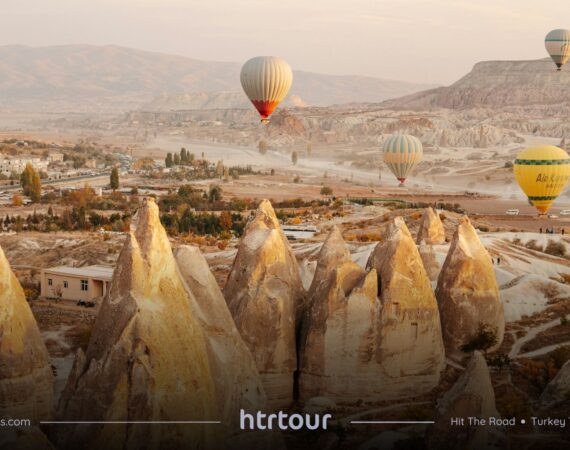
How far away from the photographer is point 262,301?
48.8 ft

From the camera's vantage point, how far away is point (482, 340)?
58.4 ft

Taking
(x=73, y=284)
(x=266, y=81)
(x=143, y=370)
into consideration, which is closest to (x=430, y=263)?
(x=73, y=284)

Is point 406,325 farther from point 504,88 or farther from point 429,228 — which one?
point 504,88

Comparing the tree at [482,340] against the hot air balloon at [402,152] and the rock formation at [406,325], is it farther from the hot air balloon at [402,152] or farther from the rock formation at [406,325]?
the hot air balloon at [402,152]

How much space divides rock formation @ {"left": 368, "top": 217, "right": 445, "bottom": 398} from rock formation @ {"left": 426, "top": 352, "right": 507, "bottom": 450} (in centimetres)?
269

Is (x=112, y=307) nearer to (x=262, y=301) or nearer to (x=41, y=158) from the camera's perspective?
(x=262, y=301)

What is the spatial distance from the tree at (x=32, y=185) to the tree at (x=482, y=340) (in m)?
37.2

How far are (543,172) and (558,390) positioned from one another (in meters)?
21.2

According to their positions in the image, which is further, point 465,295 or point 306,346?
point 465,295

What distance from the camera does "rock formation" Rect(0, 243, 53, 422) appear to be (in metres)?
12.2

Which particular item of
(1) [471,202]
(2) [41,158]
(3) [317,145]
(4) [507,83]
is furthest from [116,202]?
(4) [507,83]

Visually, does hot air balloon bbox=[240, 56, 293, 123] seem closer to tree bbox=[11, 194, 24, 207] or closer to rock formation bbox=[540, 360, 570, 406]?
tree bbox=[11, 194, 24, 207]

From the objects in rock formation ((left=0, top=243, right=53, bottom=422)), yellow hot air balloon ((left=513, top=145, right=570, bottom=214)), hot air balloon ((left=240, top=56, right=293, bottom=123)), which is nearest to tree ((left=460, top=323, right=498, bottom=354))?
rock formation ((left=0, top=243, right=53, bottom=422))

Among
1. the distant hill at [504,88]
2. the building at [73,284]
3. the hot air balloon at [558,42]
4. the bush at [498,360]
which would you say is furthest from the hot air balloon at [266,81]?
the distant hill at [504,88]
